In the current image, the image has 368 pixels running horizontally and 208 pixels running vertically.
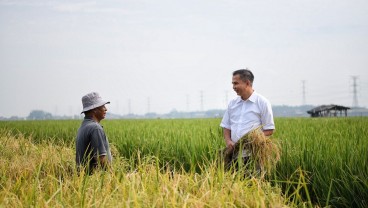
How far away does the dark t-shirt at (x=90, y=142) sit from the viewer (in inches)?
141

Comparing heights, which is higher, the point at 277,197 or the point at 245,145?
the point at 245,145

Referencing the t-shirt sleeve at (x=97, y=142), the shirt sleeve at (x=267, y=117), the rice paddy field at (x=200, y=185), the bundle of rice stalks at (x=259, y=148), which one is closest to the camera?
the rice paddy field at (x=200, y=185)

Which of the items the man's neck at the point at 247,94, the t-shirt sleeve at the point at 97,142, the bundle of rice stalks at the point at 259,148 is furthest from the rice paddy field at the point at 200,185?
the man's neck at the point at 247,94

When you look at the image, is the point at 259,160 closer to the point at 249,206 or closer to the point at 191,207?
the point at 249,206

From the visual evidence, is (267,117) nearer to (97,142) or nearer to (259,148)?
(259,148)

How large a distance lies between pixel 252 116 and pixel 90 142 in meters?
1.64

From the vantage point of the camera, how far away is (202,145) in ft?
17.1

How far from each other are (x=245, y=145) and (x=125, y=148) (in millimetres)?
3186

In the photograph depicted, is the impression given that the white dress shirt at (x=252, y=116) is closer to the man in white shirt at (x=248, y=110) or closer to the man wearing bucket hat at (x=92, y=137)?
the man in white shirt at (x=248, y=110)

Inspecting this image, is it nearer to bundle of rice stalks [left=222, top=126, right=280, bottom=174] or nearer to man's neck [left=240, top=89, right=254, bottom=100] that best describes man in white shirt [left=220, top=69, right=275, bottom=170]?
man's neck [left=240, top=89, right=254, bottom=100]

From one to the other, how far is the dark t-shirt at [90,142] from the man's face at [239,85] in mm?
1410

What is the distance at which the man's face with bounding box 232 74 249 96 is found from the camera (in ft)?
13.0

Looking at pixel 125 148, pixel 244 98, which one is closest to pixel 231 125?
pixel 244 98

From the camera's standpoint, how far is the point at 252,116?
401 cm
